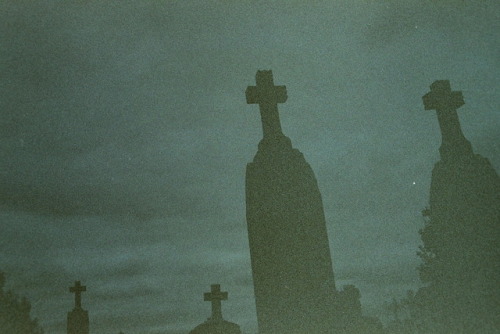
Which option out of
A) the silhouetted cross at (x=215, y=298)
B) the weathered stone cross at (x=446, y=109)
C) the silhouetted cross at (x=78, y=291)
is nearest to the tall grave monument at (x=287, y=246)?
the weathered stone cross at (x=446, y=109)

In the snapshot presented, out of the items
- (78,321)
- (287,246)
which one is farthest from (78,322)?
(287,246)

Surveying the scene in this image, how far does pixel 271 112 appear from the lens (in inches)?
433

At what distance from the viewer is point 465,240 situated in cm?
1000

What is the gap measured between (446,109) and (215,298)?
29.8 ft

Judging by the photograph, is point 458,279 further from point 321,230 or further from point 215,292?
point 215,292

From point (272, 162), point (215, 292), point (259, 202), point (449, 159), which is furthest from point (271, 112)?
point (215, 292)

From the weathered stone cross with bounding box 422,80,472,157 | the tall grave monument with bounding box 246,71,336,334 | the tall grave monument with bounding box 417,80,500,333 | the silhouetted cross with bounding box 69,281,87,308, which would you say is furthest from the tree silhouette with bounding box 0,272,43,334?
the weathered stone cross with bounding box 422,80,472,157

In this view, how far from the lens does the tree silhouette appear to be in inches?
718

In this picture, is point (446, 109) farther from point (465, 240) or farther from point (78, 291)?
point (78, 291)

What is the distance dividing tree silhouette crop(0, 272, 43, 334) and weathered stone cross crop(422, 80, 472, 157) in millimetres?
16712

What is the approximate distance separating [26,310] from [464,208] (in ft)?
56.3

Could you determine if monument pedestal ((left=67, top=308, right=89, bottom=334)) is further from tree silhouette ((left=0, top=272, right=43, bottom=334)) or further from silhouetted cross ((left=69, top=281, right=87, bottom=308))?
tree silhouette ((left=0, top=272, right=43, bottom=334))

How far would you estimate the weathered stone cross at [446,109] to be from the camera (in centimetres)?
1094

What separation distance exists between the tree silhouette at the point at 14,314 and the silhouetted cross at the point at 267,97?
1367cm
